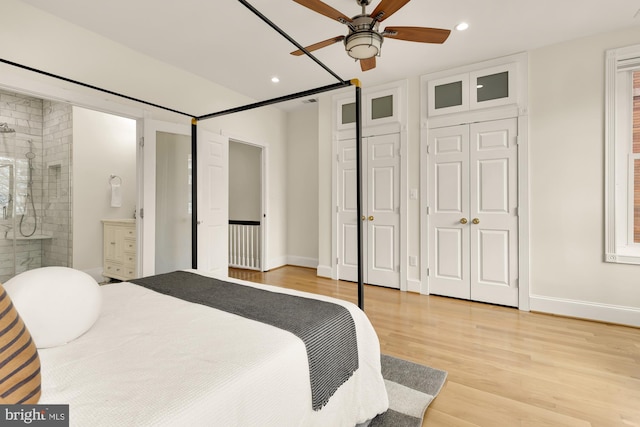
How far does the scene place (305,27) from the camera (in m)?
2.79

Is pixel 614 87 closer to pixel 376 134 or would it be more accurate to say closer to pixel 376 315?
pixel 376 134

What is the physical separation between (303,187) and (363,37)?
3.43m

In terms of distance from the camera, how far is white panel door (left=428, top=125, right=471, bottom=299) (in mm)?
3523

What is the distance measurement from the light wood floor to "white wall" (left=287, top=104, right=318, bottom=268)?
2.03 m

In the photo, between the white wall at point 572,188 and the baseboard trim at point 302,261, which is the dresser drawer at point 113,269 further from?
the white wall at point 572,188

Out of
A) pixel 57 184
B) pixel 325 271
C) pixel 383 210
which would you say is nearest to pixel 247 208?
pixel 325 271

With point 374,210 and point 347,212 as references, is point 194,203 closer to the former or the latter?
point 347,212

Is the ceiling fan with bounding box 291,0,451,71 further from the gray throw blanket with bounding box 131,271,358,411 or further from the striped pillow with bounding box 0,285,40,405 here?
the striped pillow with bounding box 0,285,40,405

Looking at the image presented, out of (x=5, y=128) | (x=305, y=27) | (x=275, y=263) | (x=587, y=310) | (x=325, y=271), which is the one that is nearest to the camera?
(x=305, y=27)

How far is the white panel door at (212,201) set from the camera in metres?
3.80

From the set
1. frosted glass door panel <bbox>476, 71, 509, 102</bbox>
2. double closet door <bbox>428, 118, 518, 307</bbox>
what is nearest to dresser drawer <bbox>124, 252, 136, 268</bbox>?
double closet door <bbox>428, 118, 518, 307</bbox>

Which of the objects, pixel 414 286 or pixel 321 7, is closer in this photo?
pixel 321 7

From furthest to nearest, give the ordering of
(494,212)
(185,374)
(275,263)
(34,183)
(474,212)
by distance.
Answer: (275,263) < (34,183) < (474,212) < (494,212) < (185,374)

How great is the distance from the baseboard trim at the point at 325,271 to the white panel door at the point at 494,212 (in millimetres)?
1927
